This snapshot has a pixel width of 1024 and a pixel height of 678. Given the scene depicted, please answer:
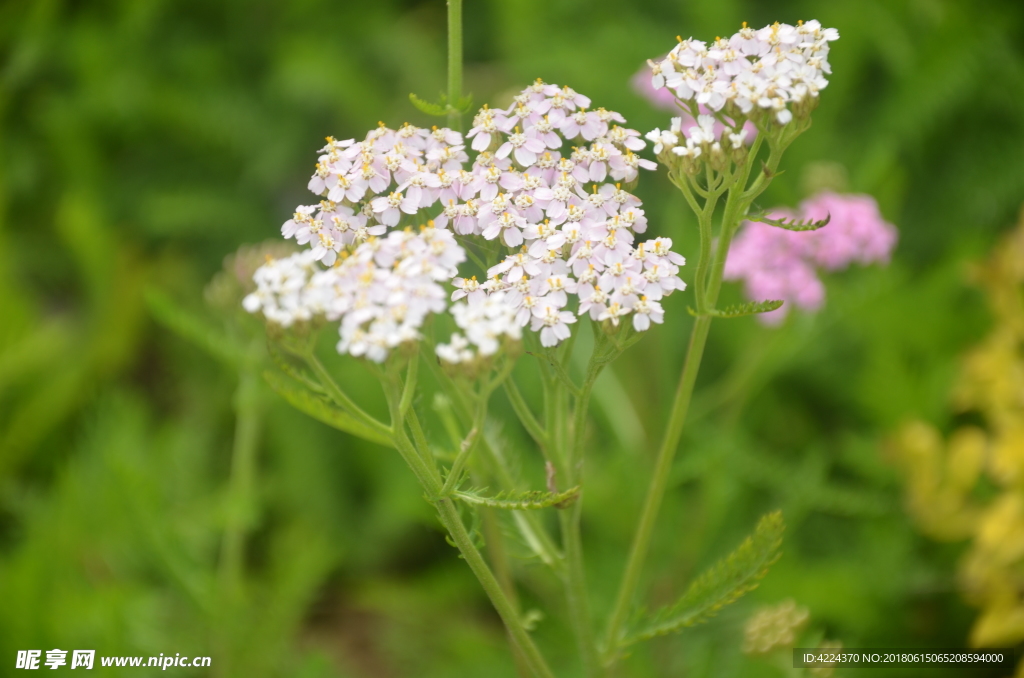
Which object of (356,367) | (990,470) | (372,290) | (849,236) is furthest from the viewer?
(356,367)

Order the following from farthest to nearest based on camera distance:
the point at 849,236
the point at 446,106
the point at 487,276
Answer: the point at 849,236
the point at 446,106
the point at 487,276

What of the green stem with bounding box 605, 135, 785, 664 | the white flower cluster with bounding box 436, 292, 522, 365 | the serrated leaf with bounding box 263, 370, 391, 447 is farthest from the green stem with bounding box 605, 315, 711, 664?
the serrated leaf with bounding box 263, 370, 391, 447

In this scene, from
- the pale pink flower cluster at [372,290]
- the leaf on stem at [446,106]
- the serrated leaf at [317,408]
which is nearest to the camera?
the pale pink flower cluster at [372,290]

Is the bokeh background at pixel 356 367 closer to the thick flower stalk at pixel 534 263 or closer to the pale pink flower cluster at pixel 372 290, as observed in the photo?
the thick flower stalk at pixel 534 263

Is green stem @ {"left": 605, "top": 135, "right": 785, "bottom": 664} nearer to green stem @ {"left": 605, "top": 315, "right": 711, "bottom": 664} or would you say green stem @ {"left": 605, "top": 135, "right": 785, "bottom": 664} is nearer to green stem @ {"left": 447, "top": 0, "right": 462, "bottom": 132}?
green stem @ {"left": 605, "top": 315, "right": 711, "bottom": 664}

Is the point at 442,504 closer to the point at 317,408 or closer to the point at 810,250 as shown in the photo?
→ the point at 317,408

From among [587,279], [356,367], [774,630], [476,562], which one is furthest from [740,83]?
[356,367]

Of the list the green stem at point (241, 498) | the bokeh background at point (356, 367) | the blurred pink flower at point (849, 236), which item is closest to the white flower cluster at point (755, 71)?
the bokeh background at point (356, 367)
